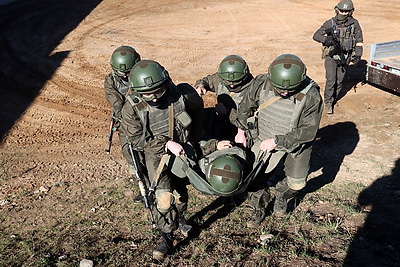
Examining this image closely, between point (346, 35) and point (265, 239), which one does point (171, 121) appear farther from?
point (346, 35)

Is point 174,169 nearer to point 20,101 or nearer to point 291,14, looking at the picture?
point 20,101

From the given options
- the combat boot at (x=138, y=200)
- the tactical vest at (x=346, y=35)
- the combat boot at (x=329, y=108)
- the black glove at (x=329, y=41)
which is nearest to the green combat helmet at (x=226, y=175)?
the combat boot at (x=138, y=200)

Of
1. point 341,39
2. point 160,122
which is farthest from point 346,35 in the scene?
point 160,122

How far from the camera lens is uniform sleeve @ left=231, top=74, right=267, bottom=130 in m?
5.23

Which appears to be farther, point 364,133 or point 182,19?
point 182,19

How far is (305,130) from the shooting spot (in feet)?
15.9

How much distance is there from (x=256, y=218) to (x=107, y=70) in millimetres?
8482

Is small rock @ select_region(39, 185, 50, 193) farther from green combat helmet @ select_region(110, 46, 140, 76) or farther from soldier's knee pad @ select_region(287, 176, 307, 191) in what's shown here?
soldier's knee pad @ select_region(287, 176, 307, 191)

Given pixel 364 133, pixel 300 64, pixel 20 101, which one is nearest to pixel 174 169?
pixel 300 64

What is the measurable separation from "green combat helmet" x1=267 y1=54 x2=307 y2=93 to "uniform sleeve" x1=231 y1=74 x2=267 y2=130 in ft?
1.61

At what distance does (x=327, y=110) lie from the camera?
31.2ft

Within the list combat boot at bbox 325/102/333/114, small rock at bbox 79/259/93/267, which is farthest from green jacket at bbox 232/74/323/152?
combat boot at bbox 325/102/333/114

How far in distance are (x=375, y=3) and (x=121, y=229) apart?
18.8 meters

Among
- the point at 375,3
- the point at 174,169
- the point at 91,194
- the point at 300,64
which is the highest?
the point at 300,64
